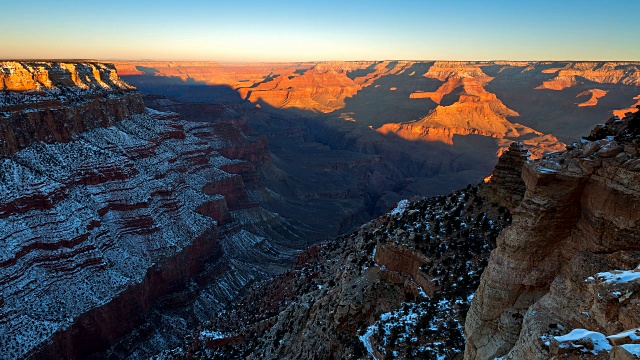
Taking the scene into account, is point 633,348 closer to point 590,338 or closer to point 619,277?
point 590,338

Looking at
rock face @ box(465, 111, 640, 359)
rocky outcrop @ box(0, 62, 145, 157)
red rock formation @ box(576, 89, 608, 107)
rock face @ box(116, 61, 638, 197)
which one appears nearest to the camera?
rock face @ box(465, 111, 640, 359)

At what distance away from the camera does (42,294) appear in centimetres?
3412

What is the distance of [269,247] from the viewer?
6372cm

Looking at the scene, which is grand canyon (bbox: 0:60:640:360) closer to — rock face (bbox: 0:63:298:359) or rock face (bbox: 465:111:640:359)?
rock face (bbox: 465:111:640:359)

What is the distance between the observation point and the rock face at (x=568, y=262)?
24.4 ft

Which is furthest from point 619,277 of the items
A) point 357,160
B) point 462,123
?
point 462,123

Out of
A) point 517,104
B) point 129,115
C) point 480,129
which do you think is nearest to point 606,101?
point 517,104

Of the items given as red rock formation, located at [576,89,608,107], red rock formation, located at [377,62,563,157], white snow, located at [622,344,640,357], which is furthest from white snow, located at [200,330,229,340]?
red rock formation, located at [576,89,608,107]

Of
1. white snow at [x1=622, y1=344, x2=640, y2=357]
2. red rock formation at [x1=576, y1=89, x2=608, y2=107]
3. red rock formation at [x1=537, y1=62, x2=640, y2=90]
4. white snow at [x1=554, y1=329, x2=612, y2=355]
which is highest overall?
white snow at [x1=622, y1=344, x2=640, y2=357]

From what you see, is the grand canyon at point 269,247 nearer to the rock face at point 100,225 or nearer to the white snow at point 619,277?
the white snow at point 619,277

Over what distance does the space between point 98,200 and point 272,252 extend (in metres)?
26.6

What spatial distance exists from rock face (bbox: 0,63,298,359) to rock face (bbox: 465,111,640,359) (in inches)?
1363

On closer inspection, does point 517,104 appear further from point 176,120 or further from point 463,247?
point 463,247

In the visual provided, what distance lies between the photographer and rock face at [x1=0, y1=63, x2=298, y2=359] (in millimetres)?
34438
